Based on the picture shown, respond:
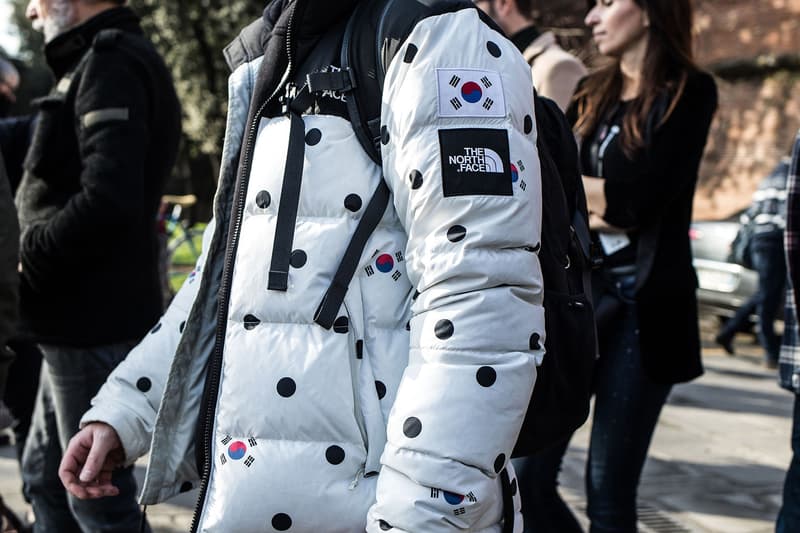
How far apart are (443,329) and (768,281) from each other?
7.60m

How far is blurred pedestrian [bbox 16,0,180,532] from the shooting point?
2857 millimetres

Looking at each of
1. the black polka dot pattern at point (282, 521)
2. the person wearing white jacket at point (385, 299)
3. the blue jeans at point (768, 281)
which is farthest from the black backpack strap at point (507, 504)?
the blue jeans at point (768, 281)

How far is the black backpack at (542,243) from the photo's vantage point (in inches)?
60.9

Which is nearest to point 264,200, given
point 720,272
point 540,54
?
point 540,54

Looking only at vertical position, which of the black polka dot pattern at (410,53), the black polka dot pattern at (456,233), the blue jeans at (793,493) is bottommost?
the blue jeans at (793,493)

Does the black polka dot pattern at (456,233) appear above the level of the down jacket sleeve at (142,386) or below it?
above

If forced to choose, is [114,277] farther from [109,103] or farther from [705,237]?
[705,237]

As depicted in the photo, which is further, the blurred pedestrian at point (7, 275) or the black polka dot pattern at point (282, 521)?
the blurred pedestrian at point (7, 275)

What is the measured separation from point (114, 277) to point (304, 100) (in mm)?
1584

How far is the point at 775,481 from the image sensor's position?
5203 mm

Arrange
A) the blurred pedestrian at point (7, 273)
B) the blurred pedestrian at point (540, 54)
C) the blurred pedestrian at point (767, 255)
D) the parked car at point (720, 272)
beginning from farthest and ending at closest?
the parked car at point (720, 272)
the blurred pedestrian at point (767, 255)
the blurred pedestrian at point (540, 54)
the blurred pedestrian at point (7, 273)

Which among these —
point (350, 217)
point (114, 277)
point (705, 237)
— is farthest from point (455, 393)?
point (705, 237)

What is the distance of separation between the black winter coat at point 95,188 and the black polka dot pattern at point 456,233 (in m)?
1.65

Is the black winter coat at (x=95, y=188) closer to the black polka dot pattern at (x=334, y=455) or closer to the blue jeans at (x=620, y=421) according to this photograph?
the blue jeans at (x=620, y=421)
